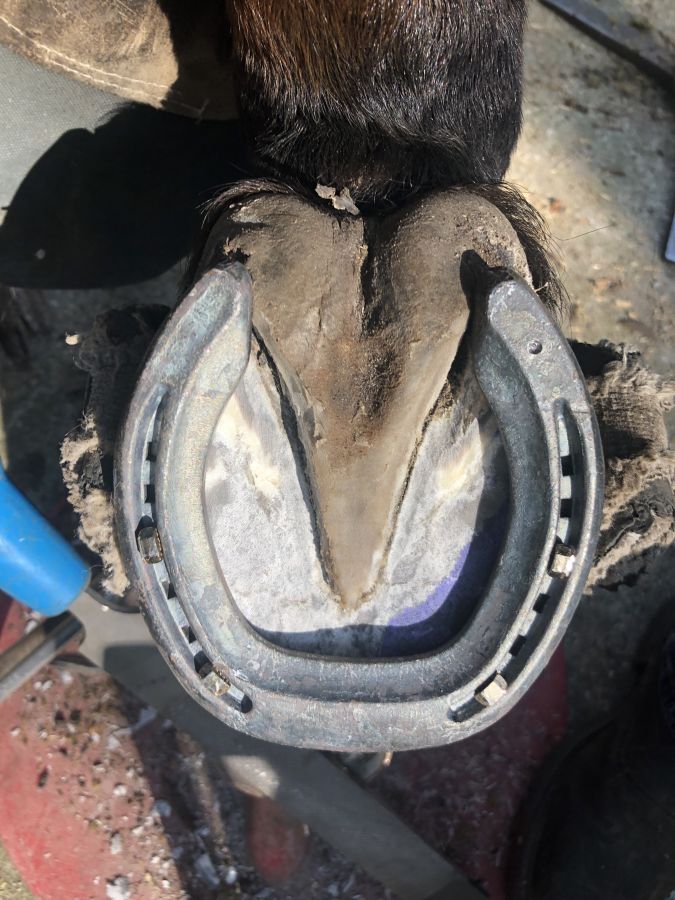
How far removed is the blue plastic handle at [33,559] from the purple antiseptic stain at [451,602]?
625mm

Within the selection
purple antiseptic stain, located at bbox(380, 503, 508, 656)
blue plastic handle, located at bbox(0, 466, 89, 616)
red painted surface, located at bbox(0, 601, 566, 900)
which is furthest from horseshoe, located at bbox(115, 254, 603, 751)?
red painted surface, located at bbox(0, 601, 566, 900)

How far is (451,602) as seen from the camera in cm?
93

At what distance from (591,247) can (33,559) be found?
130 cm

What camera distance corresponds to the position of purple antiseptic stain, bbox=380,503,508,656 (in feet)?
3.04

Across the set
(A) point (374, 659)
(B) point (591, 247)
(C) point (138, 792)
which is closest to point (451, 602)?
(A) point (374, 659)

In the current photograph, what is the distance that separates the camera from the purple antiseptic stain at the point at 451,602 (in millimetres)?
925

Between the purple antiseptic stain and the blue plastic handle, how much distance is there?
2.05 feet

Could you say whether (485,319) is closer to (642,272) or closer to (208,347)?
(208,347)

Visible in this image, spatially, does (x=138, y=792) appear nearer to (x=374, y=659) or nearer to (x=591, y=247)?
(x=374, y=659)

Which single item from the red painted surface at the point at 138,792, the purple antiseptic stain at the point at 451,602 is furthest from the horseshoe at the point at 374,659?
the red painted surface at the point at 138,792

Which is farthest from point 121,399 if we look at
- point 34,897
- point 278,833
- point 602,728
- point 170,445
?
point 602,728

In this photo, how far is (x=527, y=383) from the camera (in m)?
0.85

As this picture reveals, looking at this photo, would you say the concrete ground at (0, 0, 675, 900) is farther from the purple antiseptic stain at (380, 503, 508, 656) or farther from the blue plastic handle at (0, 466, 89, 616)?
the purple antiseptic stain at (380, 503, 508, 656)

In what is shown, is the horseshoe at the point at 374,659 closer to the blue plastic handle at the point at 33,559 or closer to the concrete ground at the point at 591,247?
the blue plastic handle at the point at 33,559
